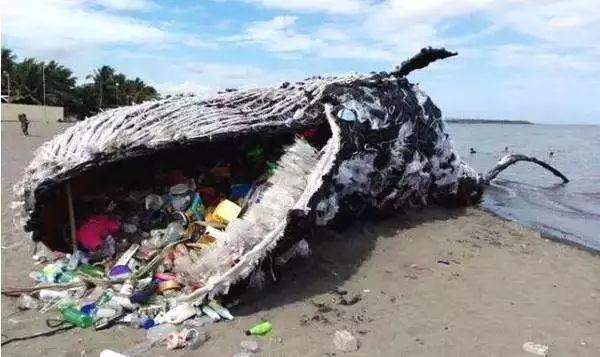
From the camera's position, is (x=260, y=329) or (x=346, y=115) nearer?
(x=260, y=329)

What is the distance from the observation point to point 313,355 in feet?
14.2

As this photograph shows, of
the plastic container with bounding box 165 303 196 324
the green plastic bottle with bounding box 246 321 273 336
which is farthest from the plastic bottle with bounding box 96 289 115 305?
the green plastic bottle with bounding box 246 321 273 336

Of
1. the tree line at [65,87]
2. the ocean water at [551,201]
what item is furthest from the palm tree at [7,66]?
the ocean water at [551,201]

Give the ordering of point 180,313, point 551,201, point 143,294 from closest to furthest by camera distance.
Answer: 1. point 180,313
2. point 143,294
3. point 551,201

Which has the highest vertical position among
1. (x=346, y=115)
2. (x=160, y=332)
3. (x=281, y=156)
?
(x=346, y=115)

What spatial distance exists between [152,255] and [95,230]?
722 mm

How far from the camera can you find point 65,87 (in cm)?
5253

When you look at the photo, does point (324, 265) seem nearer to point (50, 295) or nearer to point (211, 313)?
point (211, 313)

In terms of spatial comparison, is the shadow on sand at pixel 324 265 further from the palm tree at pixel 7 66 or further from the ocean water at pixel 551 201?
the palm tree at pixel 7 66

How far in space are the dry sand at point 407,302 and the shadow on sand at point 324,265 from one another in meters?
0.01

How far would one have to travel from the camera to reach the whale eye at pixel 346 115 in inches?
267

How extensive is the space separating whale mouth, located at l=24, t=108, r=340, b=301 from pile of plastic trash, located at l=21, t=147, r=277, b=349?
78 millimetres

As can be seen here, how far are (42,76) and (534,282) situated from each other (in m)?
49.8

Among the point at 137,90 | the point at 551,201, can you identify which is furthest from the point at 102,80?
the point at 551,201
